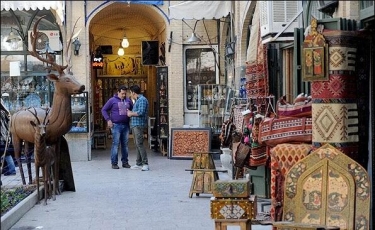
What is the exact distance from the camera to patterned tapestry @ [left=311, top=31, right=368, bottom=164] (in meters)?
7.17

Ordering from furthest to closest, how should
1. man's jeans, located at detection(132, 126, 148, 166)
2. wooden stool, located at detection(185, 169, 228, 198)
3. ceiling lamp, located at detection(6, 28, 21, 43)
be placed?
ceiling lamp, located at detection(6, 28, 21, 43), man's jeans, located at detection(132, 126, 148, 166), wooden stool, located at detection(185, 169, 228, 198)

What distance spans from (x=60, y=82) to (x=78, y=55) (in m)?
6.84

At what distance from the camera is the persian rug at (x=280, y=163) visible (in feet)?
26.1

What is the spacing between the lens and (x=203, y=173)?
38.7ft

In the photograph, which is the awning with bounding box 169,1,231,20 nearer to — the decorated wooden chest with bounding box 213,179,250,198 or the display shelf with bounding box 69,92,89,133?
the display shelf with bounding box 69,92,89,133

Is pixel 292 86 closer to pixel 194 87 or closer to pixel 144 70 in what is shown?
pixel 194 87

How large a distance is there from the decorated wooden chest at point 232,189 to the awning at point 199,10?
965 cm

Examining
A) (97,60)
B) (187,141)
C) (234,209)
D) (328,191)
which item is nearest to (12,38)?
(187,141)

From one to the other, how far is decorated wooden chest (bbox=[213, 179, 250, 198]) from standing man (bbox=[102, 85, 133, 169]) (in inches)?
398

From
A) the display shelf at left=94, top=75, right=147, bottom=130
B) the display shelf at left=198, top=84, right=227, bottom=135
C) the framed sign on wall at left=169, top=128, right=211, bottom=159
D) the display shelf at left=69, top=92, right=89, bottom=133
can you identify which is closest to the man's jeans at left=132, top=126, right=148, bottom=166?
the framed sign on wall at left=169, top=128, right=211, bottom=159

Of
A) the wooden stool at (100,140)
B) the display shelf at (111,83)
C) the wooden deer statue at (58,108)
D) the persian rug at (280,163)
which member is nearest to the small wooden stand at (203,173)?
the wooden deer statue at (58,108)

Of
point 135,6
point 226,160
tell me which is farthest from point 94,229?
point 135,6

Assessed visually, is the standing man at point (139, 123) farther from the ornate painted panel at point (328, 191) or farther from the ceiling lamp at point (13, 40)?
the ornate painted panel at point (328, 191)

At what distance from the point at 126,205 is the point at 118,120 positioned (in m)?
5.58
